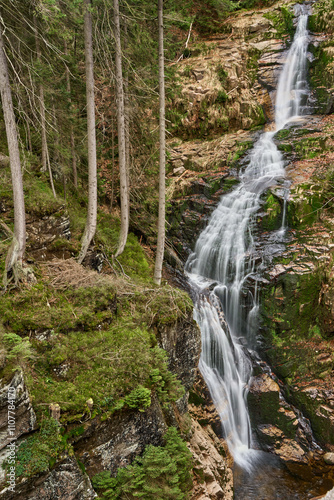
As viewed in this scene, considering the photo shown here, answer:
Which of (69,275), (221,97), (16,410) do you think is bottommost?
(16,410)

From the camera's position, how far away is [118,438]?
5293mm

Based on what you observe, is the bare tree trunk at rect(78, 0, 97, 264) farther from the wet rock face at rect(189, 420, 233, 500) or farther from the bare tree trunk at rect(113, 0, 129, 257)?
the wet rock face at rect(189, 420, 233, 500)

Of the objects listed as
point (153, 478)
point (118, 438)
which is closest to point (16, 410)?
point (118, 438)

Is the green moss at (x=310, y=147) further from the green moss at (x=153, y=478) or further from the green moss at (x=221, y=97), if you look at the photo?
the green moss at (x=153, y=478)

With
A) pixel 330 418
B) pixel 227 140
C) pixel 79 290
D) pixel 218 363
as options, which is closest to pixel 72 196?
pixel 79 290

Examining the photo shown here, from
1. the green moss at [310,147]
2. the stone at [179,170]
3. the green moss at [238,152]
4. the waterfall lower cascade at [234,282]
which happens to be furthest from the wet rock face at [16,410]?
the green moss at [310,147]

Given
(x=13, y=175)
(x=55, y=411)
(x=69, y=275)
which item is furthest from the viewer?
(x=69, y=275)

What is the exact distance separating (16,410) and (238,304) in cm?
871

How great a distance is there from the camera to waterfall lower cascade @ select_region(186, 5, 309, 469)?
10016 millimetres

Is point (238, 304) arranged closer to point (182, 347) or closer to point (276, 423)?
point (276, 423)

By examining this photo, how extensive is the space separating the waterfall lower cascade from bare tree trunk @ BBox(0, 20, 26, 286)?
6.69m

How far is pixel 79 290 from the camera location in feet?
21.1

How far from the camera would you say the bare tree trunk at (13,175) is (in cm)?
586

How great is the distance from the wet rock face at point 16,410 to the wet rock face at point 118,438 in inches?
39.1
